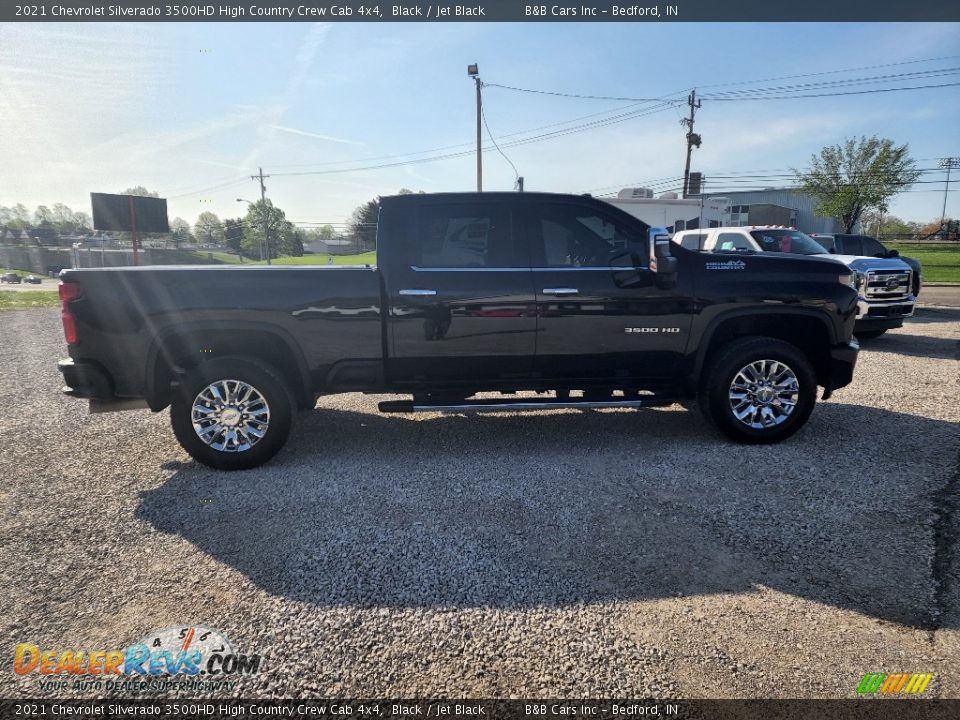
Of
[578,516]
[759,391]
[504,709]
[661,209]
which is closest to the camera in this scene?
[504,709]

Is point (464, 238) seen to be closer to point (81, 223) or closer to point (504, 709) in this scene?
point (504, 709)

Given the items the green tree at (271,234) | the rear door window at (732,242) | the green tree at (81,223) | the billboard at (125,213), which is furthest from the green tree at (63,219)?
the rear door window at (732,242)

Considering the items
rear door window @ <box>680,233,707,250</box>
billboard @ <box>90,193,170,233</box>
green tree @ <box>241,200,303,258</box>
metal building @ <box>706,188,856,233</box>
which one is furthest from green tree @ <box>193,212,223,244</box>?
rear door window @ <box>680,233,707,250</box>

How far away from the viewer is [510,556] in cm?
302

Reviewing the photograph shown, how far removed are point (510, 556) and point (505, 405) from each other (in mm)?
1570

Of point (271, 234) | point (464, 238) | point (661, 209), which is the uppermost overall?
point (271, 234)

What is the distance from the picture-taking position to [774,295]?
14.9 feet

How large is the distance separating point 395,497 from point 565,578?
4.67ft

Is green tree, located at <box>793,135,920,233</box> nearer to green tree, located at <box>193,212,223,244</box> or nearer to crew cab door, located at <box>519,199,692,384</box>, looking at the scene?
crew cab door, located at <box>519,199,692,384</box>

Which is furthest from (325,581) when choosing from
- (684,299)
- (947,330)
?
(947,330)

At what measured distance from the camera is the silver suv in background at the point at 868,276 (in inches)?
356

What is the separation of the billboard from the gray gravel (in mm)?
28317

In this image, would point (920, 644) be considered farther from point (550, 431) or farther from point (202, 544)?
point (202, 544)

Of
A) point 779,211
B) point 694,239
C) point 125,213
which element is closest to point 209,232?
point 125,213
